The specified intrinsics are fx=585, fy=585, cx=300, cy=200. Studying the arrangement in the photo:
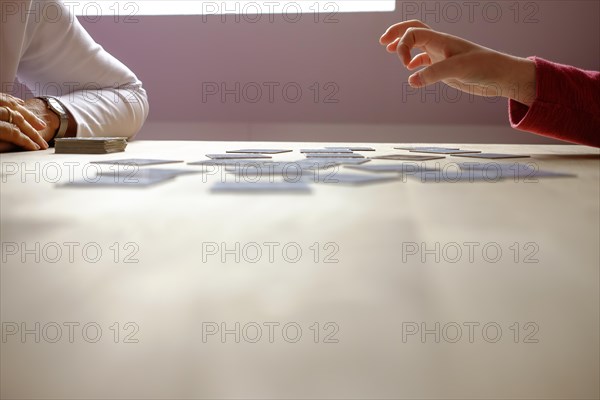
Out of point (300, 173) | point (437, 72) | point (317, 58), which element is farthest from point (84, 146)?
point (317, 58)

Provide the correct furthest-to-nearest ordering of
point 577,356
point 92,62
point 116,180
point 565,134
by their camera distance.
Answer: point 92,62
point 565,134
point 116,180
point 577,356

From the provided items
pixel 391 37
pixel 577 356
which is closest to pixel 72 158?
pixel 391 37

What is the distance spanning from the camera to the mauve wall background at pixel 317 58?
2.87 metres

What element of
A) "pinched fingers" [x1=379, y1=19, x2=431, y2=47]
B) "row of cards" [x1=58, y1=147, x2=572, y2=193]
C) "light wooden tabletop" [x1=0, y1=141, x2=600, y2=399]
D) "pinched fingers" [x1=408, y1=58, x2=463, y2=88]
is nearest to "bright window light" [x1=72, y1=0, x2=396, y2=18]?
"pinched fingers" [x1=379, y1=19, x2=431, y2=47]

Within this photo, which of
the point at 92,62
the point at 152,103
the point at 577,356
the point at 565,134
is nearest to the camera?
the point at 577,356

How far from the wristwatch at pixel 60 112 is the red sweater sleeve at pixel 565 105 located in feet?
2.98

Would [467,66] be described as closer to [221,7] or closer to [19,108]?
[19,108]

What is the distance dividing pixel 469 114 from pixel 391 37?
193 centimetres

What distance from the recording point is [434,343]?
337 millimetres

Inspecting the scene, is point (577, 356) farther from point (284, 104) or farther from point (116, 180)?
point (284, 104)

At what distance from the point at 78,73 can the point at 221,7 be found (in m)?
1.63

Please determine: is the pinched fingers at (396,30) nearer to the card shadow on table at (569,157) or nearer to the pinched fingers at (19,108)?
the card shadow on table at (569,157)

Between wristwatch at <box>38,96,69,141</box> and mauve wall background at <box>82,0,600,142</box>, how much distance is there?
1.91 m

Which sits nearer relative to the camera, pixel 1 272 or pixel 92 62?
pixel 1 272
